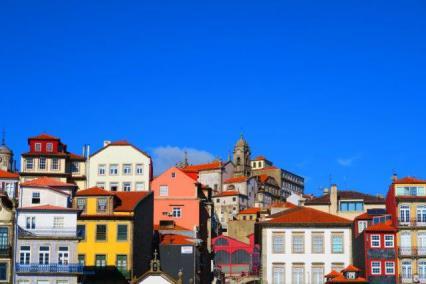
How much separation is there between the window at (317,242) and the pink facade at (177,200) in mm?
15901

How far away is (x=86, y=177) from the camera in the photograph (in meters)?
112

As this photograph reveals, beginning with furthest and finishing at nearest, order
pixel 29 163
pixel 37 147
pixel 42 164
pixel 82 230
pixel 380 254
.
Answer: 1. pixel 37 147
2. pixel 42 164
3. pixel 29 163
4. pixel 380 254
5. pixel 82 230

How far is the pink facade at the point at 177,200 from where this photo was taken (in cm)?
10394

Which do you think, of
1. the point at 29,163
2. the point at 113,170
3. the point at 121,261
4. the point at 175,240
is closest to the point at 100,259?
the point at 121,261

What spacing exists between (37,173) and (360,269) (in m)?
39.7

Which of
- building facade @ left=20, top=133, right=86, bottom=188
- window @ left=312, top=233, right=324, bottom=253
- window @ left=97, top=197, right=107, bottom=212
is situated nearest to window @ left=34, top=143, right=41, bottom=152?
building facade @ left=20, top=133, right=86, bottom=188

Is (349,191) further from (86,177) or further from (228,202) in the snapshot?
(228,202)

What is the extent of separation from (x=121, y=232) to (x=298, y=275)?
20431 millimetres

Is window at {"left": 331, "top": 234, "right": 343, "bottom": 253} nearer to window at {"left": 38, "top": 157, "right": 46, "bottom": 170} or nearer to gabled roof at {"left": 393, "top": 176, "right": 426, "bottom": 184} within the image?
gabled roof at {"left": 393, "top": 176, "right": 426, "bottom": 184}

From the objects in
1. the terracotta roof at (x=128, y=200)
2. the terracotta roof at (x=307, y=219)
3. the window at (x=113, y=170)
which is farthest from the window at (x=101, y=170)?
the terracotta roof at (x=307, y=219)

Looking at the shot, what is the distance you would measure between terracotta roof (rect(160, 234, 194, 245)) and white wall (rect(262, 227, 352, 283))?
8185 mm

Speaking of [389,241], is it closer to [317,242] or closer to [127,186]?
[317,242]

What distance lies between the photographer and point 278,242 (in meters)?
93.2

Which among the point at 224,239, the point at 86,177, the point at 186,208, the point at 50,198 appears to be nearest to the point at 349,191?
the point at 224,239
